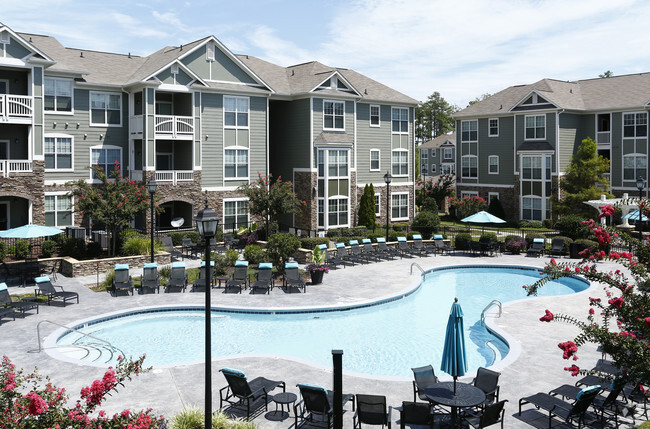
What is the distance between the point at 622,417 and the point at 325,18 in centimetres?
1846

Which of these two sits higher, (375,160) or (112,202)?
(375,160)

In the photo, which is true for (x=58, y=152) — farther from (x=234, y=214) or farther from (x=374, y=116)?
(x=374, y=116)

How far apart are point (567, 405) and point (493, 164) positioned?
4255 cm

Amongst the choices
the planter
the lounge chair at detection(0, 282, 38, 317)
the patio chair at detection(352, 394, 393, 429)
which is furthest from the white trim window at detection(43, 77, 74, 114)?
the patio chair at detection(352, 394, 393, 429)

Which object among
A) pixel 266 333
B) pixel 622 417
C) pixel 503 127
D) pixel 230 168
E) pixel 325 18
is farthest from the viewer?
pixel 503 127

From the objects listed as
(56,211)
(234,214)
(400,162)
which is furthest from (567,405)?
(400,162)

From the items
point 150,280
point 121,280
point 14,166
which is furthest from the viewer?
point 14,166

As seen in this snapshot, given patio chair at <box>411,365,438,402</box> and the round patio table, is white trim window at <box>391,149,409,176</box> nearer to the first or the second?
patio chair at <box>411,365,438,402</box>

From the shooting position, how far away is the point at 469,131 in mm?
54250

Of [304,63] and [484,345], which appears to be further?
[304,63]

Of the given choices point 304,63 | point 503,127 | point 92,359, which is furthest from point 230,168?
point 503,127

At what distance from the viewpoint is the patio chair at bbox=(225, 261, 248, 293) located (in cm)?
2352

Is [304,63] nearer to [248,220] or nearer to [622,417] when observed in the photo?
[248,220]

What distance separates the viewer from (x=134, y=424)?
840cm
